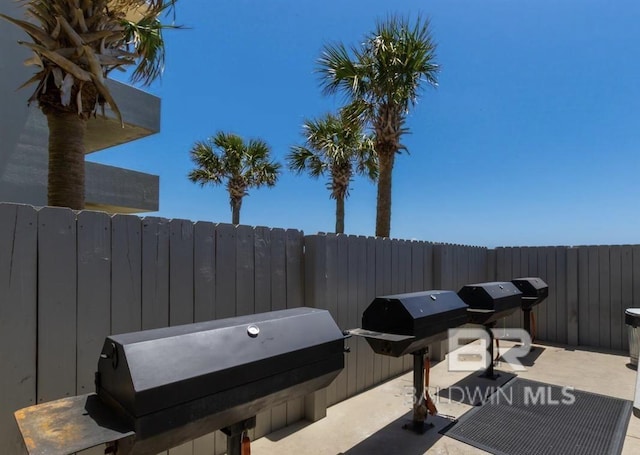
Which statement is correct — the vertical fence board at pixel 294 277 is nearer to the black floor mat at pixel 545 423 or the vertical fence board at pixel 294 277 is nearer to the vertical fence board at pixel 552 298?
the black floor mat at pixel 545 423

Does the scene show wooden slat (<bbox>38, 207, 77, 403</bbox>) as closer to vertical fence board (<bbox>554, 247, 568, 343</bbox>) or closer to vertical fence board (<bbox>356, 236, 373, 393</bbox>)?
vertical fence board (<bbox>356, 236, 373, 393</bbox>)

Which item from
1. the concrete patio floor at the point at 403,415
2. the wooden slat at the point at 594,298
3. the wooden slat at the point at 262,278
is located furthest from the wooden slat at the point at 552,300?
the wooden slat at the point at 262,278

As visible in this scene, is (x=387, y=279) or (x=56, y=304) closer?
(x=56, y=304)

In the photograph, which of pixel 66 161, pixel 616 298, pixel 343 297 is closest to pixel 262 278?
pixel 343 297

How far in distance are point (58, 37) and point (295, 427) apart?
15.5ft

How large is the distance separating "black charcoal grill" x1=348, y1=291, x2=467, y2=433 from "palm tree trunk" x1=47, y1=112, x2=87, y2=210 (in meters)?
3.02

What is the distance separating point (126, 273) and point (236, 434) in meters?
1.25

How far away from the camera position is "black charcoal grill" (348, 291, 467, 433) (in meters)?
2.71

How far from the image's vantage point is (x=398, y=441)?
308cm

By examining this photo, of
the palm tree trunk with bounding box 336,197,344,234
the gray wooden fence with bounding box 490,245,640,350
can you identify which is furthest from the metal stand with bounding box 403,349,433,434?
the palm tree trunk with bounding box 336,197,344,234

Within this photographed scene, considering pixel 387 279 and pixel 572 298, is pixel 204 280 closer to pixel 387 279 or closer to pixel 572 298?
pixel 387 279

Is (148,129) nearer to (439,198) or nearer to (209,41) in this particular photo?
(209,41)

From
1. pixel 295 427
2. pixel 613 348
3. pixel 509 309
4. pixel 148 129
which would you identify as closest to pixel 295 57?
pixel 148 129

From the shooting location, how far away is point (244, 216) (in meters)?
14.2
